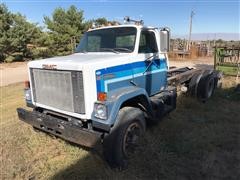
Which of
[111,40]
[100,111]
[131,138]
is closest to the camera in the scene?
[100,111]

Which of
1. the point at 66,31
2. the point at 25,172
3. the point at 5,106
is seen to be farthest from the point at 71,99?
the point at 66,31

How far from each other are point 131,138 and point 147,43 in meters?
2.01

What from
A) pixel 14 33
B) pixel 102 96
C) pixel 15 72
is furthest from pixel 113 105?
pixel 14 33

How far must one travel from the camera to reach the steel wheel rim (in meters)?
4.11

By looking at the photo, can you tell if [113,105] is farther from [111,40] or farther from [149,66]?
[111,40]

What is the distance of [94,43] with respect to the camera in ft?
17.1

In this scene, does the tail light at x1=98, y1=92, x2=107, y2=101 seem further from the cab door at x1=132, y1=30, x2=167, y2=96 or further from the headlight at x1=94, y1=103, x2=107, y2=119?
the cab door at x1=132, y1=30, x2=167, y2=96

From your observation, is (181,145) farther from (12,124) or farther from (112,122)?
(12,124)

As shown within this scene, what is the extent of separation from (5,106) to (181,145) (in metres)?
5.91

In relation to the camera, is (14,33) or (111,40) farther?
(14,33)

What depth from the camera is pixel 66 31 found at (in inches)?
1001

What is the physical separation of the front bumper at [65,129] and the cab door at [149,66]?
148 cm

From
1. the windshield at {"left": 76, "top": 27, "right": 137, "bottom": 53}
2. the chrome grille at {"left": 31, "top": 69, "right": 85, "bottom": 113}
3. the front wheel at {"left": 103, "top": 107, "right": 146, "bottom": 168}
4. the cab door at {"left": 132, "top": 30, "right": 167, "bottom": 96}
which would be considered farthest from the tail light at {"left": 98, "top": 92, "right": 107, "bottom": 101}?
the windshield at {"left": 76, "top": 27, "right": 137, "bottom": 53}

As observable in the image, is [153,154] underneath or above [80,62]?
underneath
